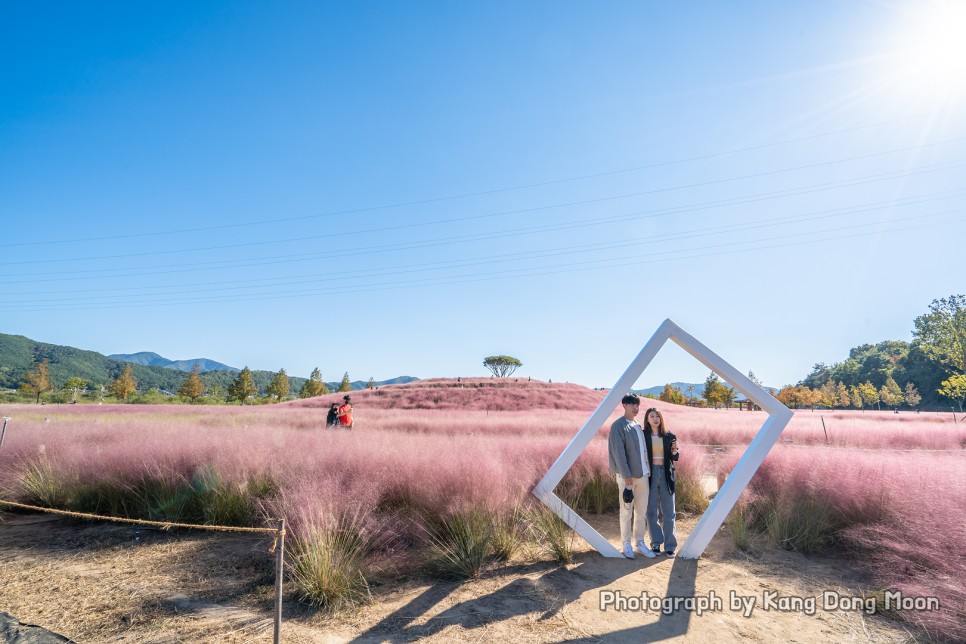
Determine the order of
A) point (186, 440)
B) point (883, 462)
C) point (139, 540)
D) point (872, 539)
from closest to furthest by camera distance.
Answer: point (872, 539)
point (139, 540)
point (883, 462)
point (186, 440)

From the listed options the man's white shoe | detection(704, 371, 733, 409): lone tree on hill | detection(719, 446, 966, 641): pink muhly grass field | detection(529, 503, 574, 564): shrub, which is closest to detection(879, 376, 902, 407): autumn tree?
detection(704, 371, 733, 409): lone tree on hill

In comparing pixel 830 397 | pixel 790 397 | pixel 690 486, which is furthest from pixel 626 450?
pixel 790 397

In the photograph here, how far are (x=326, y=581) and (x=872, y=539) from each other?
20.2ft

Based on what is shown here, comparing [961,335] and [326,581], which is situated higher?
[961,335]

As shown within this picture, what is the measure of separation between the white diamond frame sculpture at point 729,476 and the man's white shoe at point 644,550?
0.35 m

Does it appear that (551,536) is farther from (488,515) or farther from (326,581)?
(326,581)

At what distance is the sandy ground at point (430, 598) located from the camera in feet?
11.8

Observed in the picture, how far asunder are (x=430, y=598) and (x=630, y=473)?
8.59ft

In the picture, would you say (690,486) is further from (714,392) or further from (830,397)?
(830,397)

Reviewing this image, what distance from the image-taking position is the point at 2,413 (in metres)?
23.9

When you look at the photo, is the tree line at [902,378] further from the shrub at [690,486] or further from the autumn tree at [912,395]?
the shrub at [690,486]

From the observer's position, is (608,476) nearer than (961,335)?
Yes

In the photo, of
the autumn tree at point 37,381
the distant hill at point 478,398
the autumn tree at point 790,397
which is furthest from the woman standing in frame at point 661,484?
the autumn tree at point 790,397

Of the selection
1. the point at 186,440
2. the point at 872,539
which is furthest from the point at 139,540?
the point at 872,539
